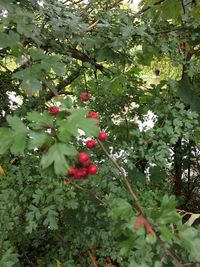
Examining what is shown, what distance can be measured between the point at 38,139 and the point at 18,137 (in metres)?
0.07

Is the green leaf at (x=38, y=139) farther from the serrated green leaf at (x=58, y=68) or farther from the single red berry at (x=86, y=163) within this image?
the serrated green leaf at (x=58, y=68)

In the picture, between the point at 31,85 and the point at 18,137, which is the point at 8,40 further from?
the point at 18,137

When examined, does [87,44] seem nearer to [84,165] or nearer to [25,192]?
[25,192]

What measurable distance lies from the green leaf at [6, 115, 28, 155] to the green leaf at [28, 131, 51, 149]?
0.04 meters

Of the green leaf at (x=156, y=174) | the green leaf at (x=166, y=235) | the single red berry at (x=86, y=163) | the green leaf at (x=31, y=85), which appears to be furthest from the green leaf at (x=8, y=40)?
the green leaf at (x=156, y=174)

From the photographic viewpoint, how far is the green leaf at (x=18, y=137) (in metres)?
1.07

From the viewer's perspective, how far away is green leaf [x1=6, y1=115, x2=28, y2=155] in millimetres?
1066

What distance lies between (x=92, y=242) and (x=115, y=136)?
734 millimetres

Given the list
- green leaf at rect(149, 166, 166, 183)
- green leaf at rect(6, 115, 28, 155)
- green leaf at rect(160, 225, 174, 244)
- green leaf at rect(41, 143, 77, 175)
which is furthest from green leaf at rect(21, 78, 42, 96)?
green leaf at rect(149, 166, 166, 183)

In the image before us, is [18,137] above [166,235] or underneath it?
above

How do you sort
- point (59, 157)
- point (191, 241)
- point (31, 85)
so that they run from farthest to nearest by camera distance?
point (31, 85) < point (191, 241) < point (59, 157)

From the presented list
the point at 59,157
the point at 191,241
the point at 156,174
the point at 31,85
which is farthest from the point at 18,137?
the point at 156,174

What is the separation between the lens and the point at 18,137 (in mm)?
1083

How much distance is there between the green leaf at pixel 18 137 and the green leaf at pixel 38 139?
38 mm
